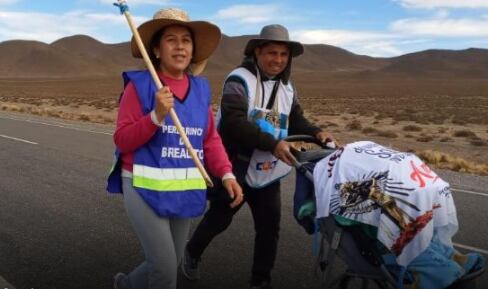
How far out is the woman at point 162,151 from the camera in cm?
294

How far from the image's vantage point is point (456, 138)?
1950cm

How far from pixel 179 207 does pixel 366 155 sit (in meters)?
0.99

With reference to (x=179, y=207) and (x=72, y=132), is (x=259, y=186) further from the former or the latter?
(x=72, y=132)

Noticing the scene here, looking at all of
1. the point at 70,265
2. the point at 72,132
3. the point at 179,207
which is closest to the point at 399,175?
the point at 179,207

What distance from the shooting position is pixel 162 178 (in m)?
2.97

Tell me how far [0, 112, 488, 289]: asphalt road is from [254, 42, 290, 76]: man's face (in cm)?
167

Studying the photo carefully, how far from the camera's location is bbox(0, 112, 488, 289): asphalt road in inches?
180

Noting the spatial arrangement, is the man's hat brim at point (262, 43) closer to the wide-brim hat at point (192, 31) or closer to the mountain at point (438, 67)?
the wide-brim hat at point (192, 31)

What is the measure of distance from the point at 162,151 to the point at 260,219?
1.29 meters

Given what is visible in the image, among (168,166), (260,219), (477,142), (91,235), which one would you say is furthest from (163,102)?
(477,142)

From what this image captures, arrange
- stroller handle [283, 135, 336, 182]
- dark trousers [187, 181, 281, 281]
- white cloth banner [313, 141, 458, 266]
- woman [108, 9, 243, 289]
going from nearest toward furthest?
white cloth banner [313, 141, 458, 266] < woman [108, 9, 243, 289] < stroller handle [283, 135, 336, 182] < dark trousers [187, 181, 281, 281]

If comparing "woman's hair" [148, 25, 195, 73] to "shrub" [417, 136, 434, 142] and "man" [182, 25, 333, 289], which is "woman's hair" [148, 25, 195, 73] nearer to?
"man" [182, 25, 333, 289]

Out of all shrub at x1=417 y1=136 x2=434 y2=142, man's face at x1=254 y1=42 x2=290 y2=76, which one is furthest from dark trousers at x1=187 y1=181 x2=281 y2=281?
shrub at x1=417 y1=136 x2=434 y2=142

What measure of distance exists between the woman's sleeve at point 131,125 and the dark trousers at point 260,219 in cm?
Answer: 116
